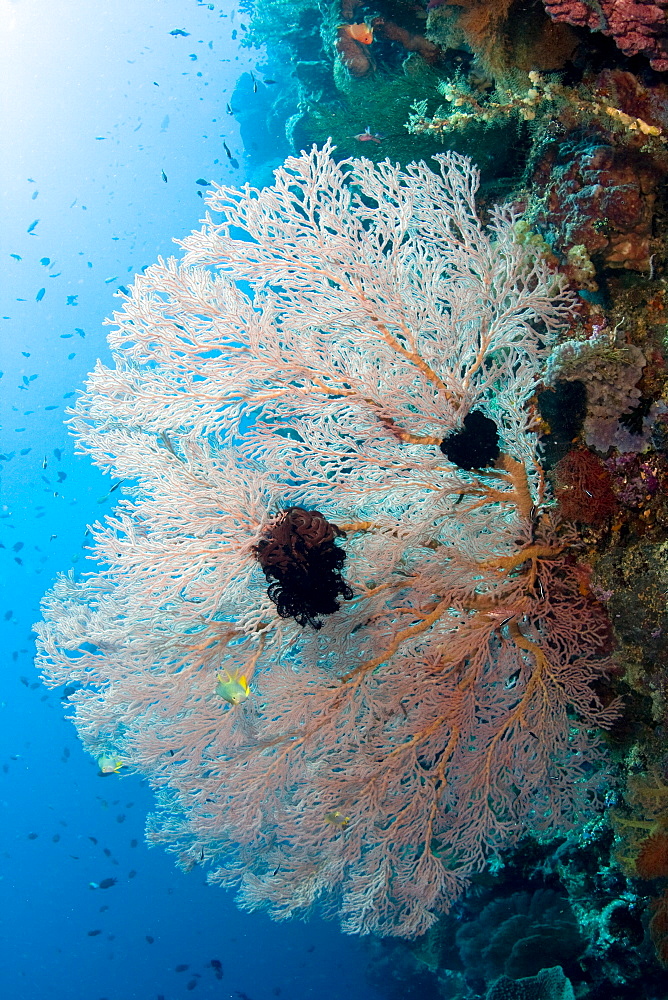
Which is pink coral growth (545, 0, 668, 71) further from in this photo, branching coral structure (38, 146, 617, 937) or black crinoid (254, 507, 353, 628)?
black crinoid (254, 507, 353, 628)

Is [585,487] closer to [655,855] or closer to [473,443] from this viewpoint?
[473,443]

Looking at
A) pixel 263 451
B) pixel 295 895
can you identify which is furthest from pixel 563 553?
pixel 295 895

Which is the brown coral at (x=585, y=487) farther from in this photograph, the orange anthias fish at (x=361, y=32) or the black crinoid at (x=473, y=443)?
the orange anthias fish at (x=361, y=32)

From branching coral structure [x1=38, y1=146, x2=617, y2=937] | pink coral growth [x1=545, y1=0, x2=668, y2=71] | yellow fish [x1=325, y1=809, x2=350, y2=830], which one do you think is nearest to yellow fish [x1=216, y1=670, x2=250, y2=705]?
branching coral structure [x1=38, y1=146, x2=617, y2=937]

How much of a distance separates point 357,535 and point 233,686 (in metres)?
1.42

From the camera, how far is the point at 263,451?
3.90 metres

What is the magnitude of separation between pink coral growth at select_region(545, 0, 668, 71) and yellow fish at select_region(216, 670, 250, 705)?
192 inches

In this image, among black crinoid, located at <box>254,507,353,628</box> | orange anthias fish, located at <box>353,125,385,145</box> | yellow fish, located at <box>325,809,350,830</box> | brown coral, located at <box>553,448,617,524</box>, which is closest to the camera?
black crinoid, located at <box>254,507,353,628</box>

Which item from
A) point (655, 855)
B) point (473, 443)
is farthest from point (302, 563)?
point (655, 855)

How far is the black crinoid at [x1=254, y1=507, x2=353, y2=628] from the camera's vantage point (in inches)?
138

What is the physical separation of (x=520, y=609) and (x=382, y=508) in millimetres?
1310

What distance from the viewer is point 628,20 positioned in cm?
327

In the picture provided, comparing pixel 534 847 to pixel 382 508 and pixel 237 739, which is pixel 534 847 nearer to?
pixel 237 739

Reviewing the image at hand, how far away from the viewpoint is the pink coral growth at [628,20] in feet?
10.6
